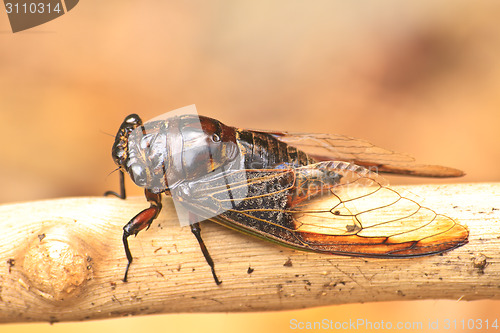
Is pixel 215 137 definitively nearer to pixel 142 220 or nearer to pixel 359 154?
pixel 142 220

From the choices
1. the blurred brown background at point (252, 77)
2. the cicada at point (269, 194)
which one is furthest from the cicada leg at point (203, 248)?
the blurred brown background at point (252, 77)

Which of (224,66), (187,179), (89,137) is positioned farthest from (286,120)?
(187,179)

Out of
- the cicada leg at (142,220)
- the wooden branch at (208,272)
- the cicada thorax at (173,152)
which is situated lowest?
the wooden branch at (208,272)

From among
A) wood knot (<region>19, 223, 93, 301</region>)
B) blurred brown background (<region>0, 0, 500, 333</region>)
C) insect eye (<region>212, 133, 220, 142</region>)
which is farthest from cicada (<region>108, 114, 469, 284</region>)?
blurred brown background (<region>0, 0, 500, 333</region>)

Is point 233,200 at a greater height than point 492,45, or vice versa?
point 492,45

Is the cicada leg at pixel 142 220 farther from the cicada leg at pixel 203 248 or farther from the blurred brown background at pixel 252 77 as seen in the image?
the blurred brown background at pixel 252 77

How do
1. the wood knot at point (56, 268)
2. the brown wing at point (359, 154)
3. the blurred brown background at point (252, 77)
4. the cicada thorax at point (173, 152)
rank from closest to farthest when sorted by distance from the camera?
the wood knot at point (56, 268), the cicada thorax at point (173, 152), the brown wing at point (359, 154), the blurred brown background at point (252, 77)

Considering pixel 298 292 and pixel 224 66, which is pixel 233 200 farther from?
pixel 224 66
